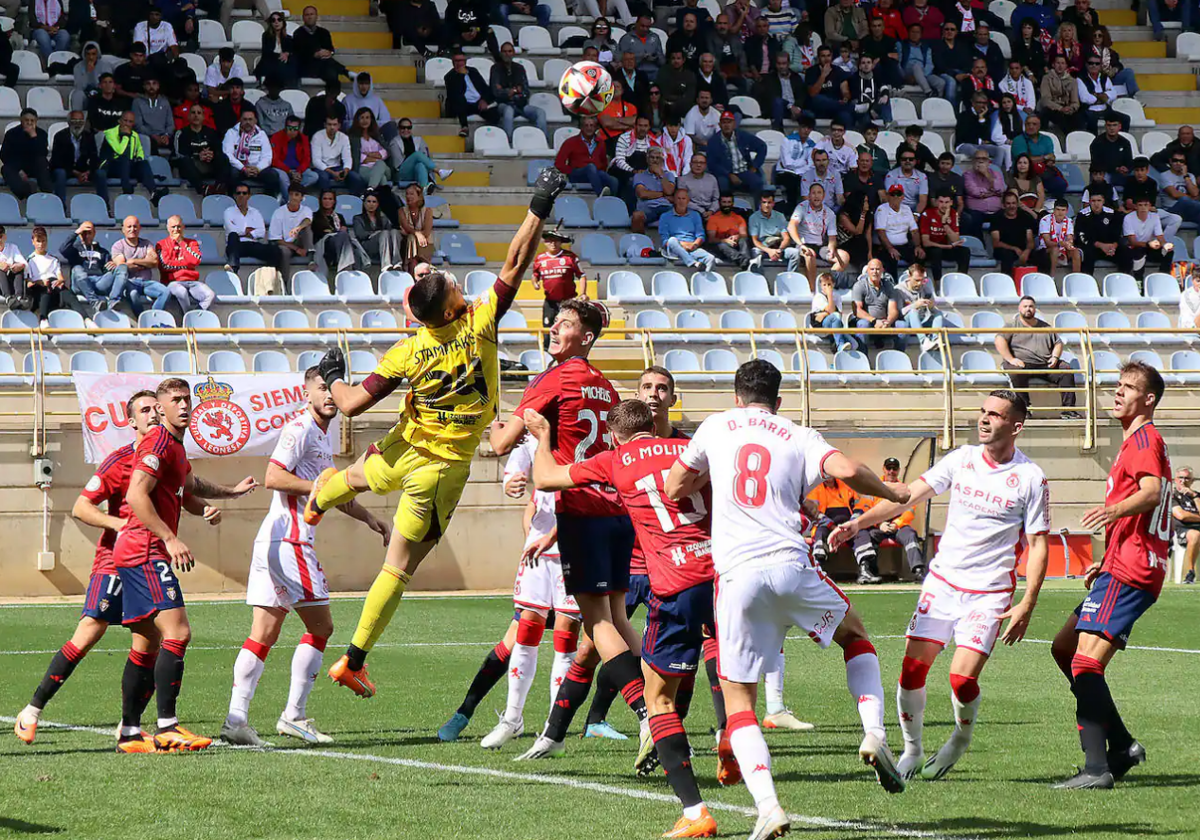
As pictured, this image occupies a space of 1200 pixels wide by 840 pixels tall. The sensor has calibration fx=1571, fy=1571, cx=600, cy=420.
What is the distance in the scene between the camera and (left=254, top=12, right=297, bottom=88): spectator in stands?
80.2 ft

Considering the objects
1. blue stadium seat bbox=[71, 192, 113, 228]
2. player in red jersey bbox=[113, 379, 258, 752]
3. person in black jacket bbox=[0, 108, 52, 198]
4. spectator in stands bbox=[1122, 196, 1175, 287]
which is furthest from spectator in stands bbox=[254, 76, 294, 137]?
player in red jersey bbox=[113, 379, 258, 752]

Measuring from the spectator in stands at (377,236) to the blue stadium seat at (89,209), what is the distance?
3.44 metres

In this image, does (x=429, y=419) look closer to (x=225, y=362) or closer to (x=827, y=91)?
(x=225, y=362)

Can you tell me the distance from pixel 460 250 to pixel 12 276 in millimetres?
6356

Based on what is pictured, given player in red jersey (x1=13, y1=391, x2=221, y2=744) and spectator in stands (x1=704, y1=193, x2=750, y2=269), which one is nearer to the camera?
player in red jersey (x1=13, y1=391, x2=221, y2=744)

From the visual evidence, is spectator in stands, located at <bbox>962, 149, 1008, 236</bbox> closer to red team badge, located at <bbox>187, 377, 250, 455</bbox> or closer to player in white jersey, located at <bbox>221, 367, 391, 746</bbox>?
red team badge, located at <bbox>187, 377, 250, 455</bbox>

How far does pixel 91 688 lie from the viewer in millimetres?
11672

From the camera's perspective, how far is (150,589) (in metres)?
8.62

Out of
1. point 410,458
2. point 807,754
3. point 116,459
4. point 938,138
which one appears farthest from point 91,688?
point 938,138

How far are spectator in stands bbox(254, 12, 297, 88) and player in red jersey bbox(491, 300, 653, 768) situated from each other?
57.8 ft

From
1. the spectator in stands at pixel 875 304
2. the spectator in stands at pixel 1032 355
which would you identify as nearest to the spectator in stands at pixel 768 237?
the spectator in stands at pixel 875 304

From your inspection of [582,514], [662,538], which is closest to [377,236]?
[582,514]

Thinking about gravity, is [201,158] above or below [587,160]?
above

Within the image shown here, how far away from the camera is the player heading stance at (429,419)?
7.88 meters
